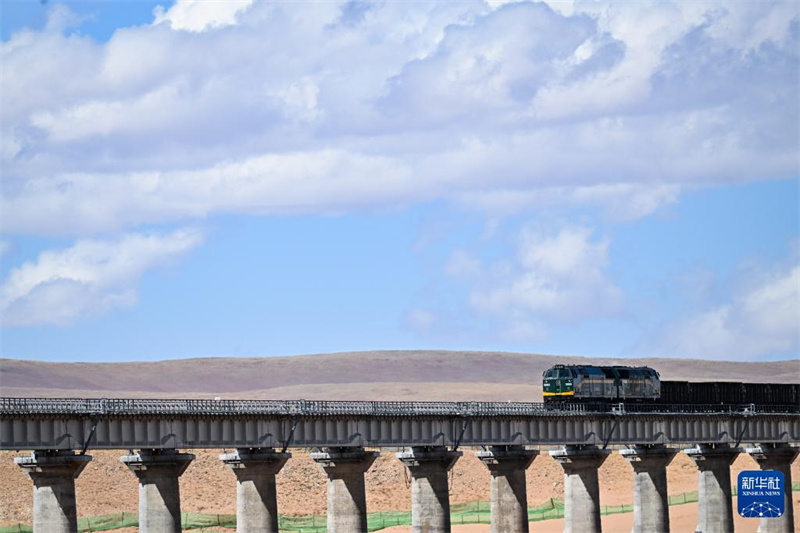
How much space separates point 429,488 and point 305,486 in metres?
62.4

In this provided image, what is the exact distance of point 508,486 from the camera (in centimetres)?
10338

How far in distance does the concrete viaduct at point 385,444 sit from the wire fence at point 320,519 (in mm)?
18177

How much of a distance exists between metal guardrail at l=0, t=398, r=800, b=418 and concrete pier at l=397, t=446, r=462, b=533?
259cm

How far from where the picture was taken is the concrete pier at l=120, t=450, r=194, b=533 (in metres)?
81.9

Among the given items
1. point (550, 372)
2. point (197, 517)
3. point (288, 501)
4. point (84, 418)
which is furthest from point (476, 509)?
point (84, 418)

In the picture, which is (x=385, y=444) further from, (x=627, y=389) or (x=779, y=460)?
(x=779, y=460)

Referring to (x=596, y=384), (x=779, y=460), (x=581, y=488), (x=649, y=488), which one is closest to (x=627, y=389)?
(x=596, y=384)

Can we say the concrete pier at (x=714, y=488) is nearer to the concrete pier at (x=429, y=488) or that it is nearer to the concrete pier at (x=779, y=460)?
the concrete pier at (x=779, y=460)

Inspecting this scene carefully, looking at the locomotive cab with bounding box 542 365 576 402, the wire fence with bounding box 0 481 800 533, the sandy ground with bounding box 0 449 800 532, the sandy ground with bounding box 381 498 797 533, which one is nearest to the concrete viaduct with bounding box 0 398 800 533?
the locomotive cab with bounding box 542 365 576 402

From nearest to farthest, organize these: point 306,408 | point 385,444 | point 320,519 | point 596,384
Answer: point 306,408
point 385,444
point 596,384
point 320,519

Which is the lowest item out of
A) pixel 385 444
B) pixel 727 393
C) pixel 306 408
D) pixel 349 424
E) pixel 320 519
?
pixel 320 519

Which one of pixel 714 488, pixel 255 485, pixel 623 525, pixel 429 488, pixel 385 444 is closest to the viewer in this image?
pixel 255 485

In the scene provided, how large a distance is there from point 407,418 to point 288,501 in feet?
196

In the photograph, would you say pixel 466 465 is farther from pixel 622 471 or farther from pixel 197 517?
pixel 197 517
